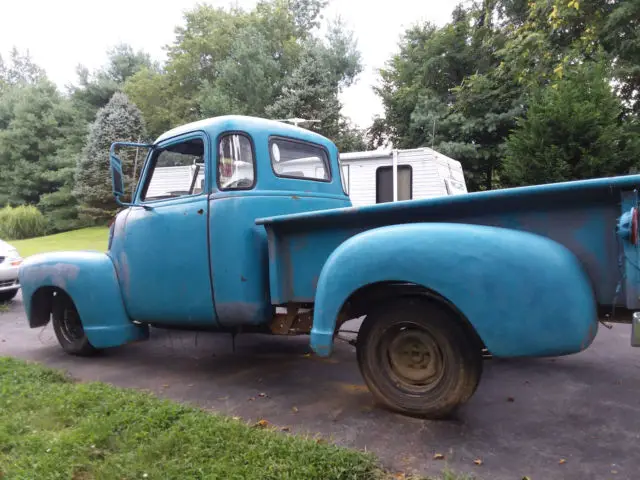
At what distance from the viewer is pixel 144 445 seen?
2.86 meters

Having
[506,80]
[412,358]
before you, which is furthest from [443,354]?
[506,80]

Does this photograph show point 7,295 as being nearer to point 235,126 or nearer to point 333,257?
point 235,126

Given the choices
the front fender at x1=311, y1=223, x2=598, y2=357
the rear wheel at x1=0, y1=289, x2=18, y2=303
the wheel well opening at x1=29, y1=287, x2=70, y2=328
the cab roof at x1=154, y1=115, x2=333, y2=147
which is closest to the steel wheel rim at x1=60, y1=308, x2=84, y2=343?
the wheel well opening at x1=29, y1=287, x2=70, y2=328

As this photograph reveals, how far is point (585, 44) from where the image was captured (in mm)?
11039

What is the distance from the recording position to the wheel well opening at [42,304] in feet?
17.0

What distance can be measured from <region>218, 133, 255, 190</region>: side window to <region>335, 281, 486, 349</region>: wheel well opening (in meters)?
1.40

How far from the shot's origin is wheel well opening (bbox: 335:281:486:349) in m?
3.12

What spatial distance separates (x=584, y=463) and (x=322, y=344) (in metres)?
1.67

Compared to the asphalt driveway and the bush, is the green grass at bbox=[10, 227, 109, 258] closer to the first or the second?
the bush

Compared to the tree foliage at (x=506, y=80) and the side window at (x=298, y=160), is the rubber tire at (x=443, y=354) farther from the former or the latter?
the tree foliage at (x=506, y=80)

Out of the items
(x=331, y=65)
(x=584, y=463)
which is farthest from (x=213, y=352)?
(x=331, y=65)

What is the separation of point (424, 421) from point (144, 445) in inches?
69.4

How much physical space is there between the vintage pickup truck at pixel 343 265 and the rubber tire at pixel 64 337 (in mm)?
25

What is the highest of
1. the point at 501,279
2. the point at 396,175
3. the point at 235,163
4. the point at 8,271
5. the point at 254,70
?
the point at 254,70
